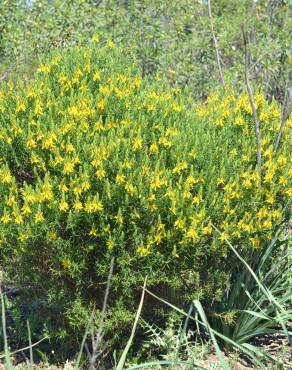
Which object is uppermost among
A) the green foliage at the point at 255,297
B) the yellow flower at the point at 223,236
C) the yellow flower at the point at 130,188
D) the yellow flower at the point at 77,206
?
the yellow flower at the point at 130,188

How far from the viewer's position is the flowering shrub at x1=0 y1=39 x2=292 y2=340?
2887 mm

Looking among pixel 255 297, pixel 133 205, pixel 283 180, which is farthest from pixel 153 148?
pixel 255 297

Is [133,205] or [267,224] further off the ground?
[133,205]

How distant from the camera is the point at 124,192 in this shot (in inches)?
114

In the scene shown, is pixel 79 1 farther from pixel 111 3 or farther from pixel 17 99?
pixel 17 99

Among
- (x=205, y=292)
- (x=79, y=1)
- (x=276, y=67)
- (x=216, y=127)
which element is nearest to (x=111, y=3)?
(x=79, y=1)

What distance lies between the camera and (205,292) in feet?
10.5

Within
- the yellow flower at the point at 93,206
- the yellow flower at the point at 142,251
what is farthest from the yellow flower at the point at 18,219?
the yellow flower at the point at 142,251

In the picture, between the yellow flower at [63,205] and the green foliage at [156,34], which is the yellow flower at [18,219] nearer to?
the yellow flower at [63,205]

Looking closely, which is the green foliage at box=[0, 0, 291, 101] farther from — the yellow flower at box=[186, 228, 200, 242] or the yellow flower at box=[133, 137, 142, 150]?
the yellow flower at box=[186, 228, 200, 242]

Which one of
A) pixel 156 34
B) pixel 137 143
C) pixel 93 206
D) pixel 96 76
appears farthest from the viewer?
pixel 156 34

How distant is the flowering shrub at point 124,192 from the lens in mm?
2887

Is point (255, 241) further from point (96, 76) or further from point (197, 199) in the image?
point (96, 76)

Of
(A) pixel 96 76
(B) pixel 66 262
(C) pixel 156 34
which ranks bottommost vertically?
(C) pixel 156 34
